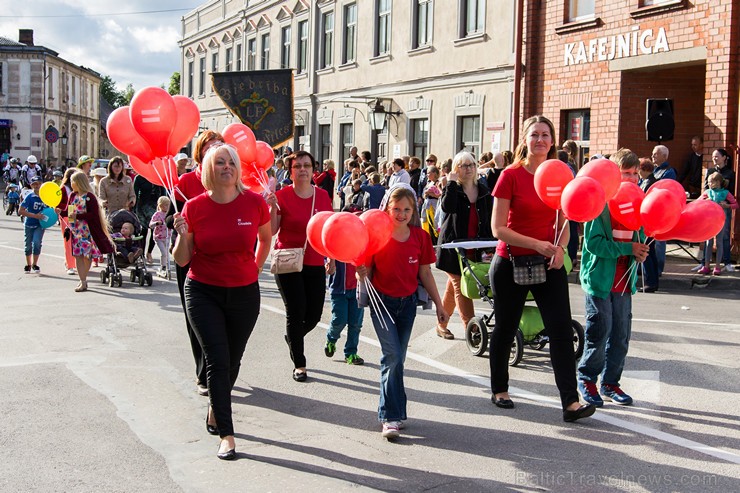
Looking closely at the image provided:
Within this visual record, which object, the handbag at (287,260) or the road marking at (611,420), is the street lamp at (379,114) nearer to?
the road marking at (611,420)

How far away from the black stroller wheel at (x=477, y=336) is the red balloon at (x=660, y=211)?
224cm

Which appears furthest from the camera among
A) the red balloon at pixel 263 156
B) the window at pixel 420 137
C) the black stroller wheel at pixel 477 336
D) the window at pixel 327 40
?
the window at pixel 327 40

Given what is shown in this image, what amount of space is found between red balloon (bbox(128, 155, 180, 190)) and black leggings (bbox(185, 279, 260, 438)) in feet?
4.48

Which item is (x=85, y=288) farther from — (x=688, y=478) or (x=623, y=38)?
(x=623, y=38)

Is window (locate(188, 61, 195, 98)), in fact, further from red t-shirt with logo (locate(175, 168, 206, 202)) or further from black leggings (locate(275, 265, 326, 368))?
red t-shirt with logo (locate(175, 168, 206, 202))

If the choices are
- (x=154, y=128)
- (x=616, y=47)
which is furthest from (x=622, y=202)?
(x=616, y=47)

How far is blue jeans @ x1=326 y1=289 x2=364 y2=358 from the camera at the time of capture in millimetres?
7734

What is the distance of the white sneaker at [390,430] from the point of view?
562cm

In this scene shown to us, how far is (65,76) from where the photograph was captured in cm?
7581

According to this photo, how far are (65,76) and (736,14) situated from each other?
69843mm

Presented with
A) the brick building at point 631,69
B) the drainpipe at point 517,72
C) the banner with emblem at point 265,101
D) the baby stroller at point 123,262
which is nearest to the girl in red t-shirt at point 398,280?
the baby stroller at point 123,262

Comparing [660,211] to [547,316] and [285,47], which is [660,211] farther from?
[285,47]

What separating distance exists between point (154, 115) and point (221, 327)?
1.95 metres

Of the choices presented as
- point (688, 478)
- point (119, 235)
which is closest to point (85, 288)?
point (119, 235)
